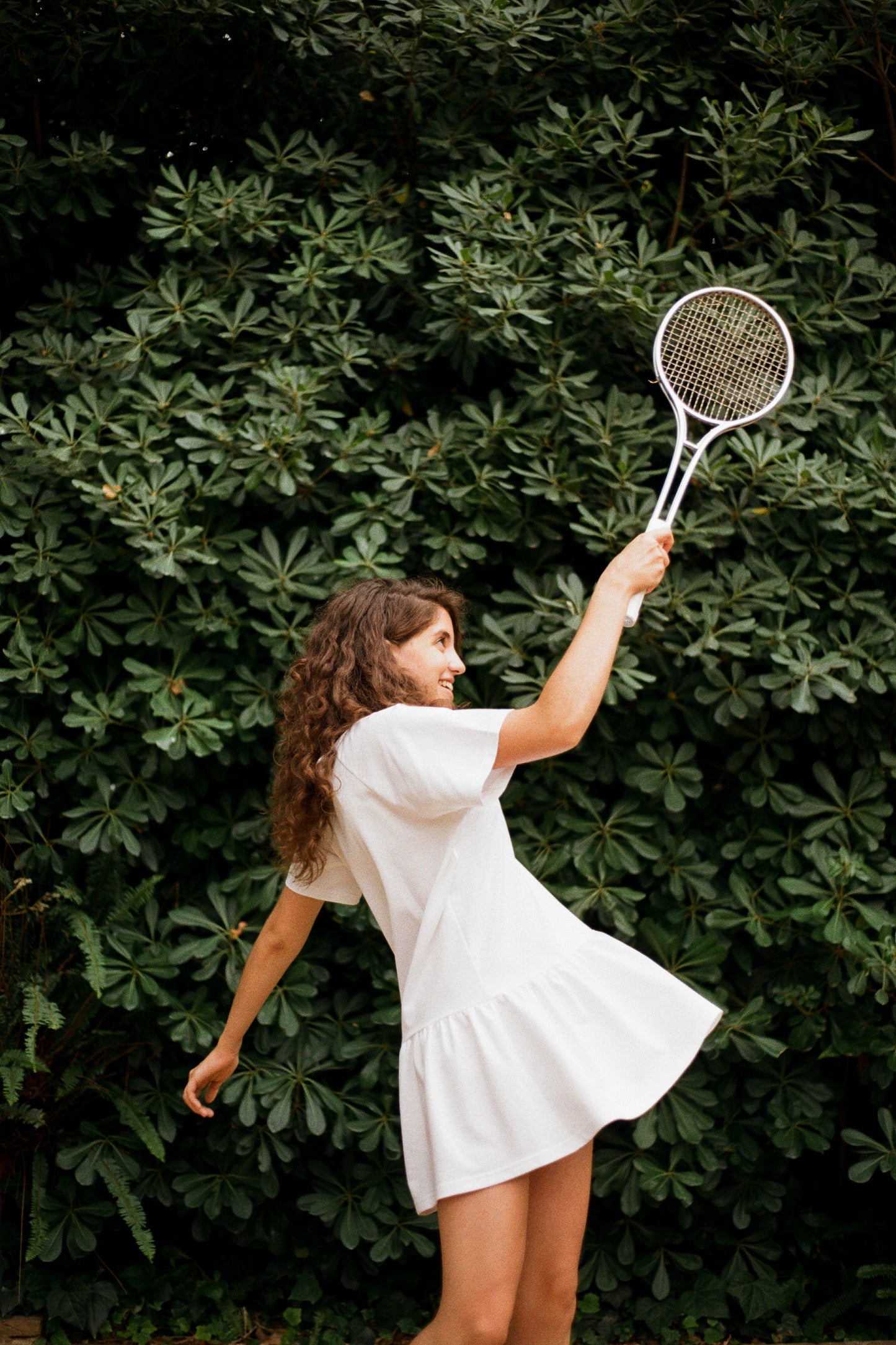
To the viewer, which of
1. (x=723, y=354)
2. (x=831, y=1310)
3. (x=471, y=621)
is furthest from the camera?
(x=471, y=621)

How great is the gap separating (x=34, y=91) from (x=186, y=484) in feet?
4.87

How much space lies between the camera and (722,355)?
2.71 metres

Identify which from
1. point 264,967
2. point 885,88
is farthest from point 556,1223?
point 885,88

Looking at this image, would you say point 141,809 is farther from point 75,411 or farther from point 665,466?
point 665,466

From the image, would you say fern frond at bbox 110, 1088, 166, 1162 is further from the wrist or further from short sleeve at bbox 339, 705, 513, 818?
the wrist

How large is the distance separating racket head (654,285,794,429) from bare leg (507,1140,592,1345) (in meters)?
1.62

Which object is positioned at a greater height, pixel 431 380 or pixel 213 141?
pixel 213 141

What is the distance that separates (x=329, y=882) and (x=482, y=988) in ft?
1.51

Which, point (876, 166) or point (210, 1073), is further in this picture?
point (876, 166)

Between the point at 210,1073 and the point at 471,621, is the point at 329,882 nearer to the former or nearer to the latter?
the point at 210,1073

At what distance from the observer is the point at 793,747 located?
3566mm

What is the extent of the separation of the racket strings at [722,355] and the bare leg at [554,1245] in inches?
64.9

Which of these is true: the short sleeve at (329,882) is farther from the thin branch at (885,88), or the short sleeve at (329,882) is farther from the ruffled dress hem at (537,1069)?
the thin branch at (885,88)

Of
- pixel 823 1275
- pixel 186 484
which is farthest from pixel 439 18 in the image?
pixel 823 1275
